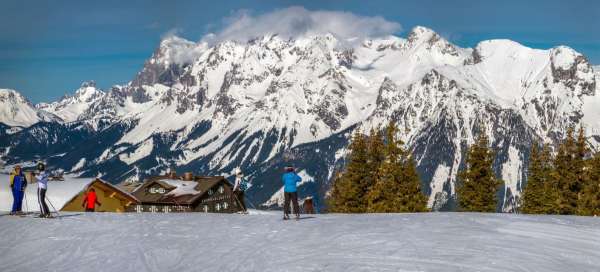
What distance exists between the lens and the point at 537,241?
28891mm

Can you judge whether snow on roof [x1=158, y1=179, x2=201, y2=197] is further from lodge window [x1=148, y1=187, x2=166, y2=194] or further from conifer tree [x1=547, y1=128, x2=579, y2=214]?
conifer tree [x1=547, y1=128, x2=579, y2=214]

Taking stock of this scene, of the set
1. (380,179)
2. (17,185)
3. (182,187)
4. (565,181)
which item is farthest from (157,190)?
(17,185)

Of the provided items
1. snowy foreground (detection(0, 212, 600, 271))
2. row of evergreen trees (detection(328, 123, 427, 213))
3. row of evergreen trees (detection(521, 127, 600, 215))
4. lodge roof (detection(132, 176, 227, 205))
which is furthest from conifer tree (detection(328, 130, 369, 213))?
lodge roof (detection(132, 176, 227, 205))

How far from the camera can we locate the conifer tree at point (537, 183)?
2808 inches

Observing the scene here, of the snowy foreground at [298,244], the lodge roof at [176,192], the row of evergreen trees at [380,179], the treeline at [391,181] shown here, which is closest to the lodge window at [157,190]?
the lodge roof at [176,192]

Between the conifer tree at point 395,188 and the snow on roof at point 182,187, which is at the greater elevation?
the snow on roof at point 182,187

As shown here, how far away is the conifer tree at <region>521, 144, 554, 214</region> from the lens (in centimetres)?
7131

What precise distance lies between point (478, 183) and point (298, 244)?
1887 inches

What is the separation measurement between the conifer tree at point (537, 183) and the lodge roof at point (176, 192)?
52645 mm

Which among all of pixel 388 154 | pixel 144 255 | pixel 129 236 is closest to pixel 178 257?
pixel 144 255

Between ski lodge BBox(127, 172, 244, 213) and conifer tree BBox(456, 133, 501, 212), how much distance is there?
1662 inches

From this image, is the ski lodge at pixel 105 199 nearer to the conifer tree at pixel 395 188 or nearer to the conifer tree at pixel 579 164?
the conifer tree at pixel 395 188

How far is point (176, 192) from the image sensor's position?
11162 centimetres

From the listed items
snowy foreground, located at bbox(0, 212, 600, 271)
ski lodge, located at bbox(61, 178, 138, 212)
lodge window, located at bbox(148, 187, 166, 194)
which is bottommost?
snowy foreground, located at bbox(0, 212, 600, 271)
